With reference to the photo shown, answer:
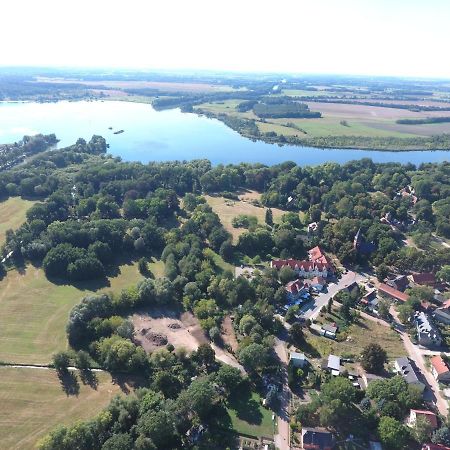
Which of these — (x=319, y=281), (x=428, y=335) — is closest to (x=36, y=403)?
(x=319, y=281)

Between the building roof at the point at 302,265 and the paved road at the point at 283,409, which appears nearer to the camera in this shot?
the paved road at the point at 283,409

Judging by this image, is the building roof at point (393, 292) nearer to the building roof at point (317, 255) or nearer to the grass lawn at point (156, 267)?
the building roof at point (317, 255)

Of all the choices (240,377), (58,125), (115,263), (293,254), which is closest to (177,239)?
(115,263)

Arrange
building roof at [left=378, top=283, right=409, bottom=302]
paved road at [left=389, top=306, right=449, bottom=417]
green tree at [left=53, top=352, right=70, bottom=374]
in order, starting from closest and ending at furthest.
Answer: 1. paved road at [left=389, top=306, right=449, bottom=417]
2. green tree at [left=53, top=352, right=70, bottom=374]
3. building roof at [left=378, top=283, right=409, bottom=302]

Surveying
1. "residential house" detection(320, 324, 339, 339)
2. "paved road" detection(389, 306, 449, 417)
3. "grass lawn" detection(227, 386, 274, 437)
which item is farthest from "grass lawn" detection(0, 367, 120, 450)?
"paved road" detection(389, 306, 449, 417)

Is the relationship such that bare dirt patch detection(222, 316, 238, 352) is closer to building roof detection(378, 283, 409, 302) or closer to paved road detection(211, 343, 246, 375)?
paved road detection(211, 343, 246, 375)

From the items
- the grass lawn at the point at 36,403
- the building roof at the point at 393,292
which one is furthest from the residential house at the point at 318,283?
the grass lawn at the point at 36,403
